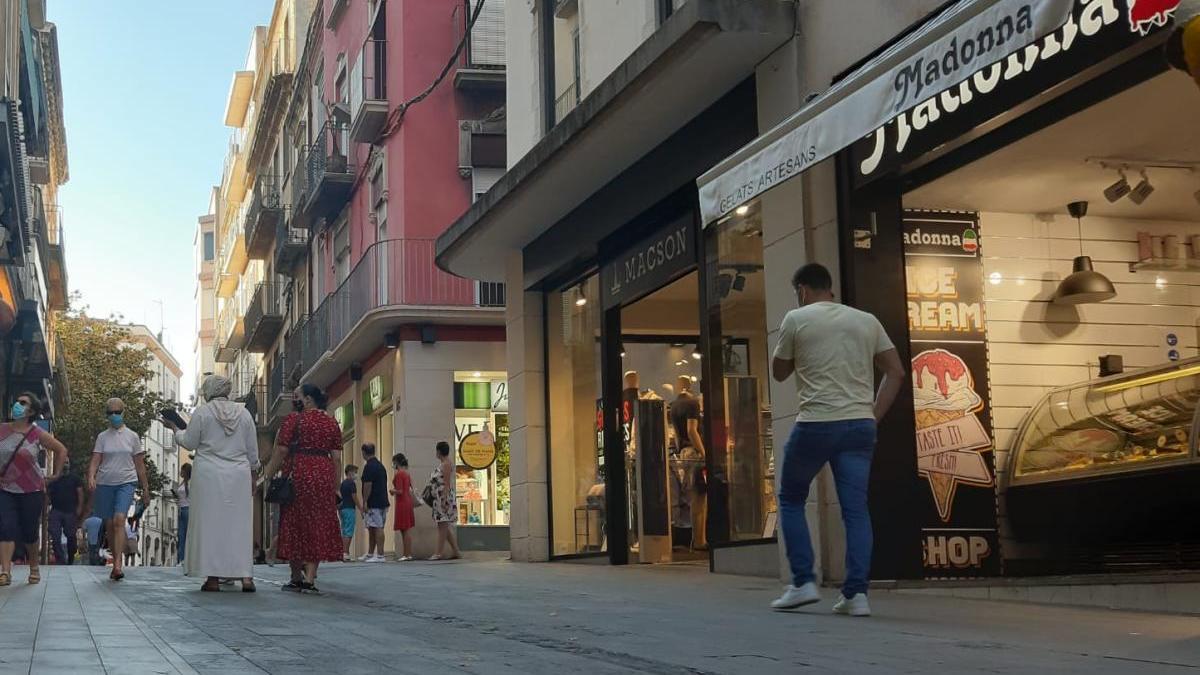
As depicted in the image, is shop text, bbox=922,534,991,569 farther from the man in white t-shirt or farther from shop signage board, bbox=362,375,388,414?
shop signage board, bbox=362,375,388,414

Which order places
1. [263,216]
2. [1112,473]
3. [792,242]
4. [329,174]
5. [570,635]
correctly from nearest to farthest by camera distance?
1. [570,635]
2. [1112,473]
3. [792,242]
4. [329,174]
5. [263,216]

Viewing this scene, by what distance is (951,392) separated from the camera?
12.1 meters

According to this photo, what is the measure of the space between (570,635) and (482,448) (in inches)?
846

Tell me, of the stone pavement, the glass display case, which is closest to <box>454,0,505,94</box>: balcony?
the glass display case

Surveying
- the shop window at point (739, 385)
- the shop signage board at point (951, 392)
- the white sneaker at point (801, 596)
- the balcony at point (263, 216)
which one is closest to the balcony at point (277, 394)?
the balcony at point (263, 216)

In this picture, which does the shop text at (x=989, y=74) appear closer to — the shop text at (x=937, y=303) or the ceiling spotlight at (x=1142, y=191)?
the shop text at (x=937, y=303)

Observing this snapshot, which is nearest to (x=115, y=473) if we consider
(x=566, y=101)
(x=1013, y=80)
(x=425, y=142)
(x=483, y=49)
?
(x=566, y=101)

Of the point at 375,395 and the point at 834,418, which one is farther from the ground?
the point at 375,395

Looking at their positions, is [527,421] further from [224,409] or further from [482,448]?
[482,448]

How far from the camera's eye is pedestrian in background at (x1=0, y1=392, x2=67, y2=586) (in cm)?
1342

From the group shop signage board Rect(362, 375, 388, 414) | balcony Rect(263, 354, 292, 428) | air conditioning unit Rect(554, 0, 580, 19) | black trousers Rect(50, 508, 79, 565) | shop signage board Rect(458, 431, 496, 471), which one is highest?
air conditioning unit Rect(554, 0, 580, 19)

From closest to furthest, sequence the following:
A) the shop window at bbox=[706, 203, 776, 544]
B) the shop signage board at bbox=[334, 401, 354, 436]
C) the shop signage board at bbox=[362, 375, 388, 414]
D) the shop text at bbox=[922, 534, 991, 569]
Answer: the shop text at bbox=[922, 534, 991, 569] → the shop window at bbox=[706, 203, 776, 544] → the shop signage board at bbox=[362, 375, 388, 414] → the shop signage board at bbox=[334, 401, 354, 436]

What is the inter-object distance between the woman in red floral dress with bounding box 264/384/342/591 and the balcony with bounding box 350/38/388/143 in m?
18.0

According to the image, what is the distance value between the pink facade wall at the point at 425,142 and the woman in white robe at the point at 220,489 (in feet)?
54.1
